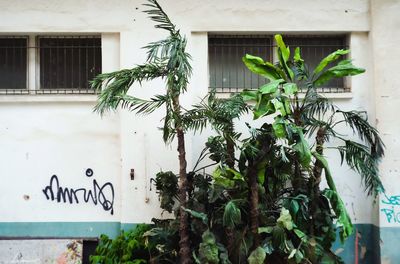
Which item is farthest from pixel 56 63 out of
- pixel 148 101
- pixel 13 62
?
pixel 148 101

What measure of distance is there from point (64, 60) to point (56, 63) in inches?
5.1

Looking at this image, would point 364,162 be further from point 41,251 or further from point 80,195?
point 41,251

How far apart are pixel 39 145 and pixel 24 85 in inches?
39.4

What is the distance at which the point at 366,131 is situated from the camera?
19.5 feet

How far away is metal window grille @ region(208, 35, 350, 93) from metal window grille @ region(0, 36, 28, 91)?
2.85m

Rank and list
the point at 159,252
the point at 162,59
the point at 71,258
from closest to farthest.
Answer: the point at 162,59, the point at 159,252, the point at 71,258

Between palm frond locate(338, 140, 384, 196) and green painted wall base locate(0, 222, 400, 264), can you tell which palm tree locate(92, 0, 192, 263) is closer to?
green painted wall base locate(0, 222, 400, 264)

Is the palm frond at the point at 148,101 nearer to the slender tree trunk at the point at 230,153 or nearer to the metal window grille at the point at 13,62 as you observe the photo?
the slender tree trunk at the point at 230,153

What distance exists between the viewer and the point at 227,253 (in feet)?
16.8

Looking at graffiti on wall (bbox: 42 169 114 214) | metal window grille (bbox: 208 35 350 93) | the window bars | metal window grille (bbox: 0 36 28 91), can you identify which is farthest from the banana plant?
metal window grille (bbox: 0 36 28 91)

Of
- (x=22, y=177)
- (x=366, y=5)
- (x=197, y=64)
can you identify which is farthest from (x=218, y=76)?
(x=22, y=177)

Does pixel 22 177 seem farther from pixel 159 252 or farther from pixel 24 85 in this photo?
pixel 159 252

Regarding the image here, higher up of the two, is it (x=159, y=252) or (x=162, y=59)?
(x=162, y=59)

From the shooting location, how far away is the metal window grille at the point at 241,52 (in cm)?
668
